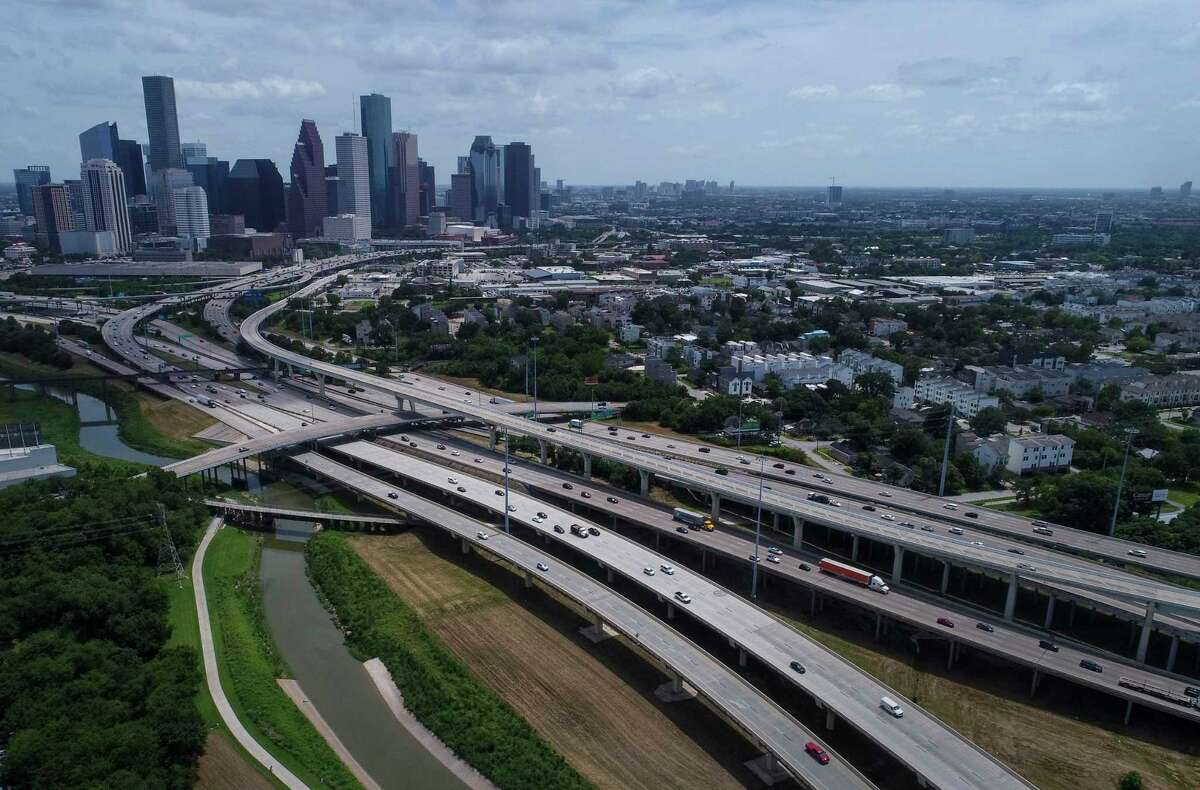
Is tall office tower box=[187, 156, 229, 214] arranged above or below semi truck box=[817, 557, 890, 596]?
above

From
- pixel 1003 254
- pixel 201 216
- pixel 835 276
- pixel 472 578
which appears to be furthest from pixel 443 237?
pixel 472 578

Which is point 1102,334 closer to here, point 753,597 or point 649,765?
point 753,597

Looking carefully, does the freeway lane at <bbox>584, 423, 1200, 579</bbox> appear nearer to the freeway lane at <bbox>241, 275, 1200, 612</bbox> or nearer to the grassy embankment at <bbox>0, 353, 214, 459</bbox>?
the freeway lane at <bbox>241, 275, 1200, 612</bbox>

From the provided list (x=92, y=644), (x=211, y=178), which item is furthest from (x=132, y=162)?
(x=92, y=644)

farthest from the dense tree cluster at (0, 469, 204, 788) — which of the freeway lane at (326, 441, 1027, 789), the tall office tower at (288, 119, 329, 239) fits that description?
the tall office tower at (288, 119, 329, 239)

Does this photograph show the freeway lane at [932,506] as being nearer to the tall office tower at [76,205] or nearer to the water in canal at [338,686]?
the water in canal at [338,686]

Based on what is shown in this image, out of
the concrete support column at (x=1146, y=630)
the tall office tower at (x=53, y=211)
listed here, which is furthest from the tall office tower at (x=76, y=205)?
the concrete support column at (x=1146, y=630)
